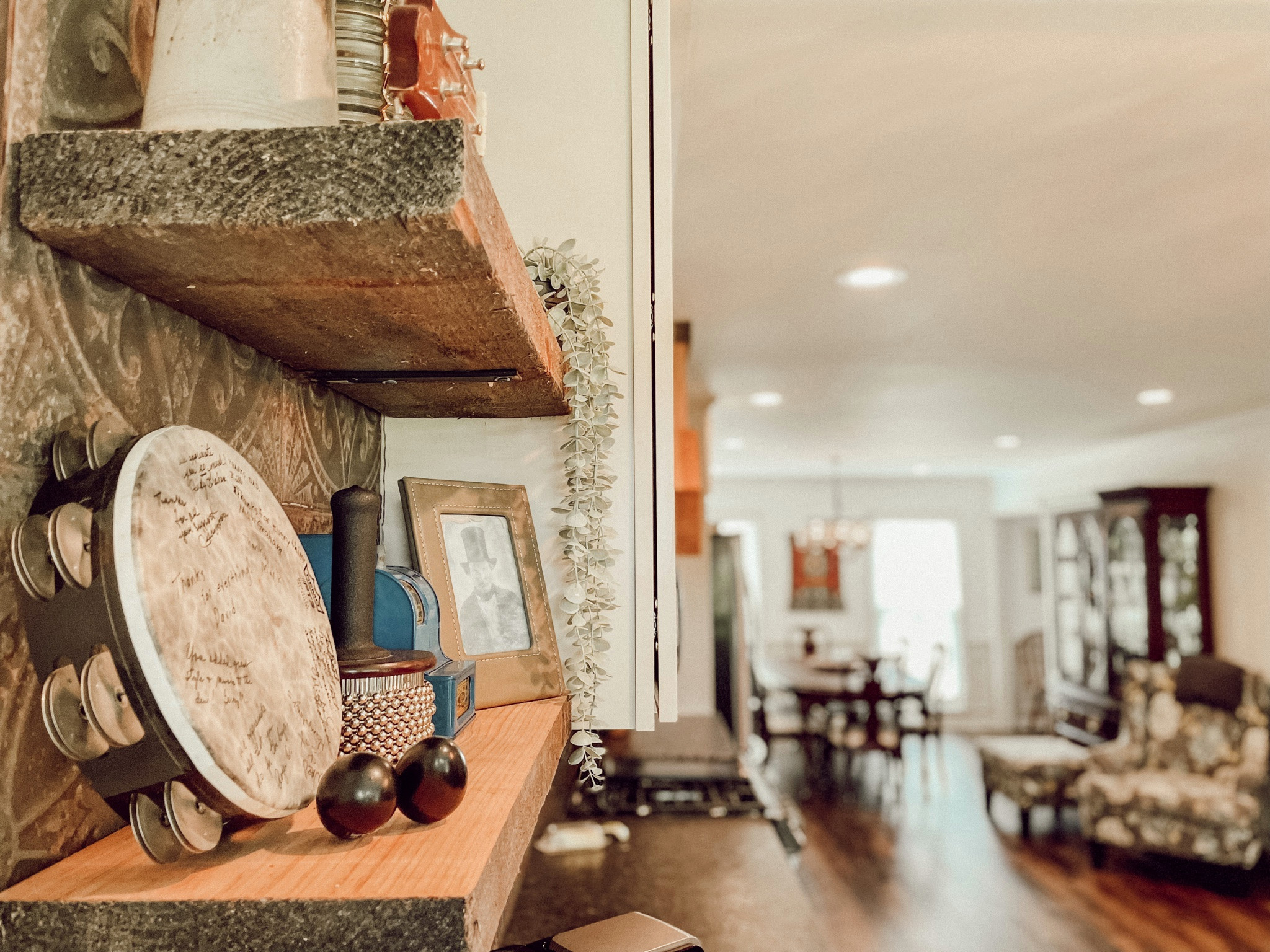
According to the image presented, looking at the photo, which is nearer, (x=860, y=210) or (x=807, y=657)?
(x=860, y=210)

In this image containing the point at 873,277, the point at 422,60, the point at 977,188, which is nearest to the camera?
the point at 422,60

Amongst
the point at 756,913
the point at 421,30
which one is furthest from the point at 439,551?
the point at 756,913

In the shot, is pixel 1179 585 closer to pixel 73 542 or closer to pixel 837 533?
pixel 837 533

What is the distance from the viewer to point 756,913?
1.79 m

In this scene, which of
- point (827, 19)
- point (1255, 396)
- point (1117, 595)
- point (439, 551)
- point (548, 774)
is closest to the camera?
point (548, 774)

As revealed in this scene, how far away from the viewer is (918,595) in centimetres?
953

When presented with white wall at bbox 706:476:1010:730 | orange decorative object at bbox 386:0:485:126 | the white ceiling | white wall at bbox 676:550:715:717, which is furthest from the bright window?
orange decorative object at bbox 386:0:485:126

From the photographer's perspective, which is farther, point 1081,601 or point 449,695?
point 1081,601

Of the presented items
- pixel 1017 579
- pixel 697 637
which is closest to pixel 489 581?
pixel 697 637

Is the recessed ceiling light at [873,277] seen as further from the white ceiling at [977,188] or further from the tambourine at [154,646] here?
the tambourine at [154,646]

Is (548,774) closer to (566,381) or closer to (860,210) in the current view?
(566,381)

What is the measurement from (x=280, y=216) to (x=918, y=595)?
32.1 ft

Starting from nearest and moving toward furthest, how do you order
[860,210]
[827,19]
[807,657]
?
1. [827,19]
2. [860,210]
3. [807,657]

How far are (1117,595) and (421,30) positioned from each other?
685 centimetres
